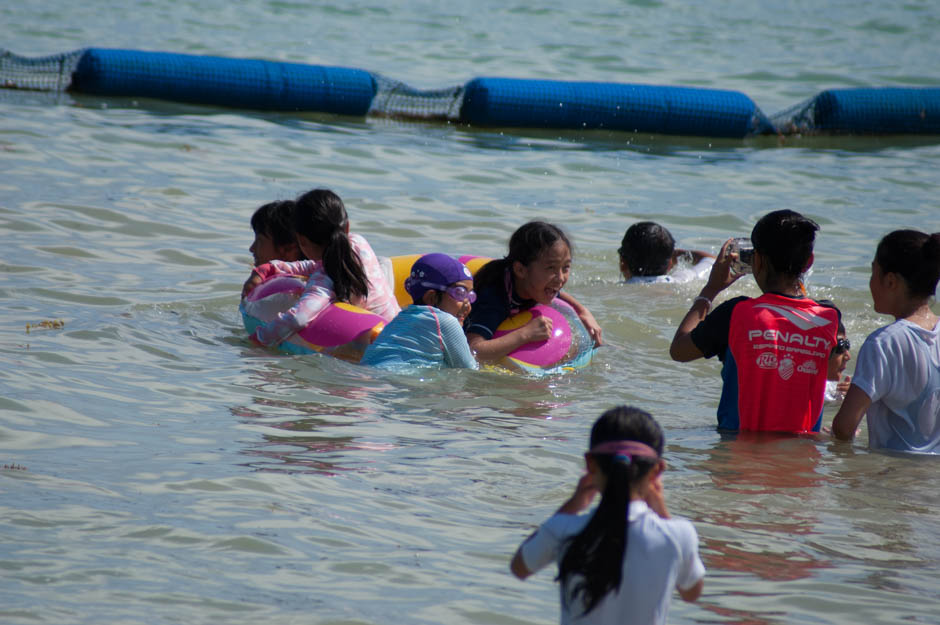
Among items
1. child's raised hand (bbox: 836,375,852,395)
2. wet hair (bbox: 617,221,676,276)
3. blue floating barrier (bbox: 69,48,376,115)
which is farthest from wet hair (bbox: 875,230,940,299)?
blue floating barrier (bbox: 69,48,376,115)

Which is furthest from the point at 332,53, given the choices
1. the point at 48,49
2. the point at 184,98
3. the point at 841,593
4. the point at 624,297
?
the point at 841,593

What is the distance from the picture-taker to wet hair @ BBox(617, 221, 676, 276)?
26.1ft

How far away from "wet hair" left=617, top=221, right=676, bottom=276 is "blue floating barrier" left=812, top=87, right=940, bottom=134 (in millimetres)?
7780

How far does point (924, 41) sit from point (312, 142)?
16.2 m

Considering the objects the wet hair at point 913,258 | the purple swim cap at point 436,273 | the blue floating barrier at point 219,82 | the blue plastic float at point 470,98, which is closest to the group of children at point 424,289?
the purple swim cap at point 436,273

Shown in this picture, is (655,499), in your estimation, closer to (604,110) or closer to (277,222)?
(277,222)

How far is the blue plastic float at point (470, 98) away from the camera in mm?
14125

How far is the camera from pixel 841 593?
3.52 metres

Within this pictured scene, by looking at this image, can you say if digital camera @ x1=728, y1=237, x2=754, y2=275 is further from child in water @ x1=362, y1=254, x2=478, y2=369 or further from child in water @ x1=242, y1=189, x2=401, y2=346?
child in water @ x1=242, y1=189, x2=401, y2=346

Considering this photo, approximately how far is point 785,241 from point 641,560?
2318 mm

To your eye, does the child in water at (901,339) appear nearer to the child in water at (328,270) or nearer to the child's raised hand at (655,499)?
the child's raised hand at (655,499)

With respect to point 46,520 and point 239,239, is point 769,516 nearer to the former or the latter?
point 46,520

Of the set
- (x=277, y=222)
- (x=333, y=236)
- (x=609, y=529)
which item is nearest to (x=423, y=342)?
(x=333, y=236)

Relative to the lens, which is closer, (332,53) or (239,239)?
(239,239)
